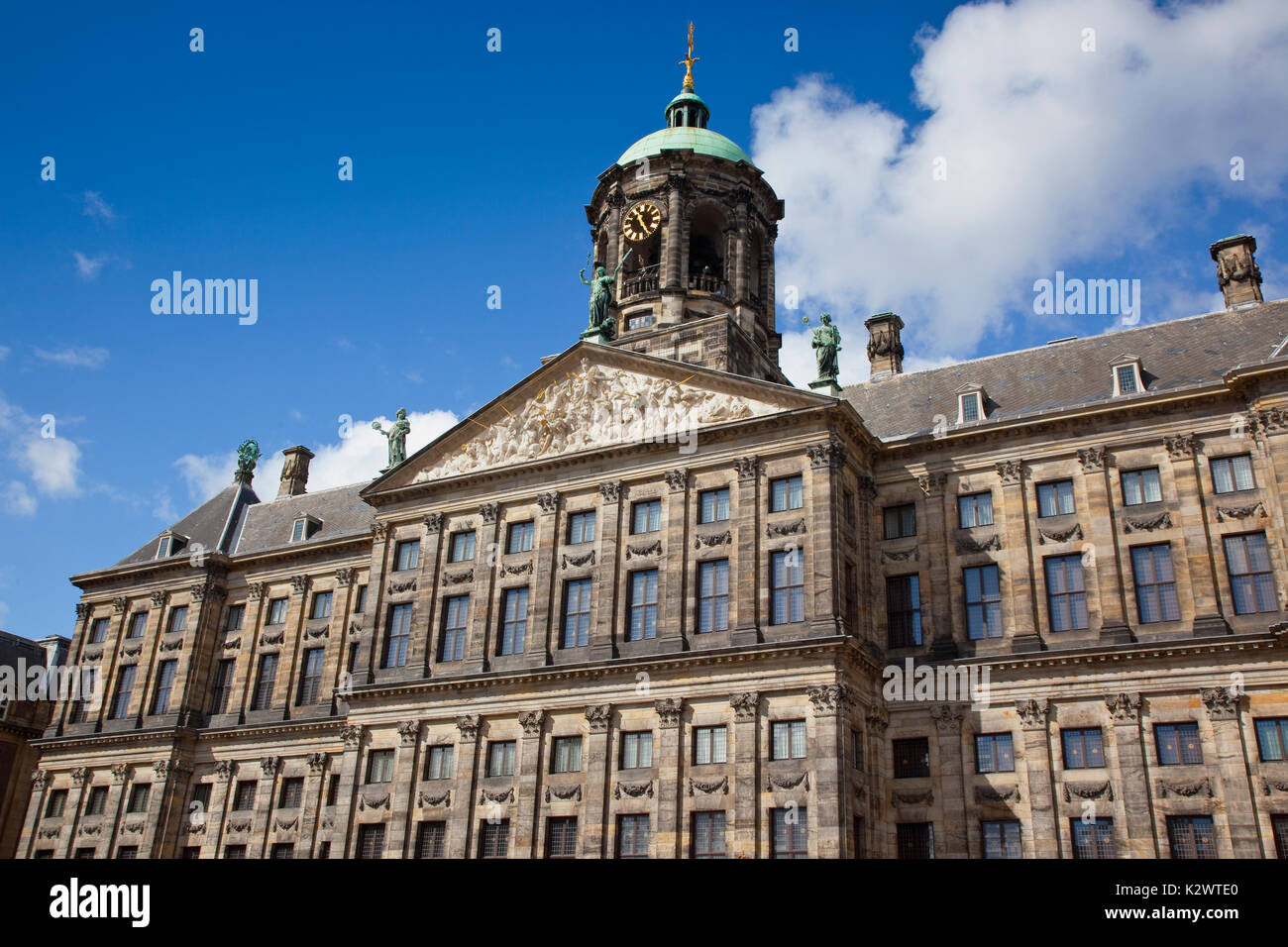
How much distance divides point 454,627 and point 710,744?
10.8 m

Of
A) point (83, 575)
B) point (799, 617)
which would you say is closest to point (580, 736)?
point (799, 617)

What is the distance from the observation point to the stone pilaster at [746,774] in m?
29.3

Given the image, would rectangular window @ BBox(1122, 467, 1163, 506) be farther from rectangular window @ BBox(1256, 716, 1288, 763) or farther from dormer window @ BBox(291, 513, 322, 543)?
dormer window @ BBox(291, 513, 322, 543)

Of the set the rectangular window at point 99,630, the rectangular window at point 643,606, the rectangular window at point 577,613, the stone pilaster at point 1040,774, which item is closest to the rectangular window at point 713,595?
the rectangular window at point 643,606

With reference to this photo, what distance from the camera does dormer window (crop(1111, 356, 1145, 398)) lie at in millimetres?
33781

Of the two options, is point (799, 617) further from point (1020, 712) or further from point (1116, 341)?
point (1116, 341)

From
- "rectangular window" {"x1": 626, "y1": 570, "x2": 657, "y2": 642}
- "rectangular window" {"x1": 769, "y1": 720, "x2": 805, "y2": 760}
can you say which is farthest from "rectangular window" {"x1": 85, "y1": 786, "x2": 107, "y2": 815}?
"rectangular window" {"x1": 769, "y1": 720, "x2": 805, "y2": 760}

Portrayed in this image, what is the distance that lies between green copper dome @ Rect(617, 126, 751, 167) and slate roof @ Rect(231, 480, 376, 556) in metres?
19.1

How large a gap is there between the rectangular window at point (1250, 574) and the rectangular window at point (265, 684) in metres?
35.4

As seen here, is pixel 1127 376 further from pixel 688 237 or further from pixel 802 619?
pixel 688 237

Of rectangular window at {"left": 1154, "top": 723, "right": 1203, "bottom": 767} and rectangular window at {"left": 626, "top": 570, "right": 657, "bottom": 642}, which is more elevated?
rectangular window at {"left": 626, "top": 570, "right": 657, "bottom": 642}

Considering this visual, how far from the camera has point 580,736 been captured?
108ft

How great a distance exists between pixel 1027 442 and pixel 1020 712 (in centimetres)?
841

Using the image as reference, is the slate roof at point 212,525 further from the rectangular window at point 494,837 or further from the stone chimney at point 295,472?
the rectangular window at point 494,837
